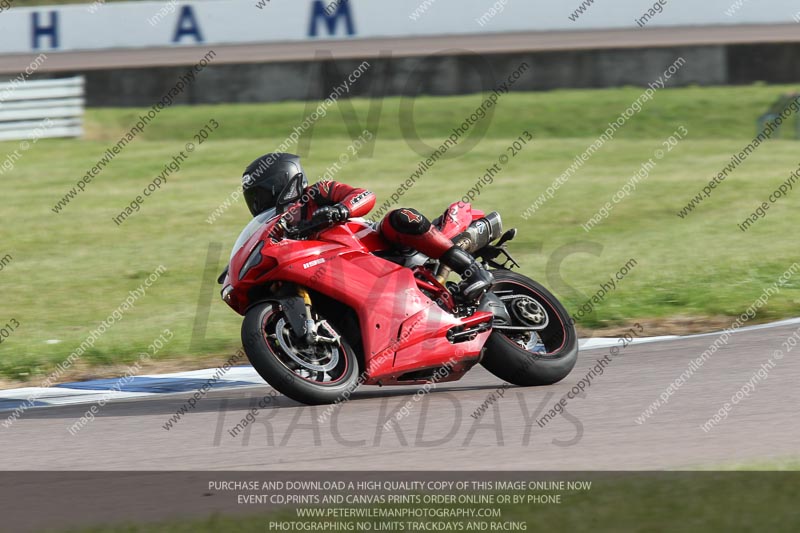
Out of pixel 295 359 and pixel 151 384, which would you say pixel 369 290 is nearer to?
pixel 295 359

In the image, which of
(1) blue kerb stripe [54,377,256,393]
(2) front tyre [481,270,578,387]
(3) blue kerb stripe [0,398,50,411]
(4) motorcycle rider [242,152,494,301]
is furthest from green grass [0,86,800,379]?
(4) motorcycle rider [242,152,494,301]

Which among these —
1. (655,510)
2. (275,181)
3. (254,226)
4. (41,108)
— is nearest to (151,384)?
(254,226)

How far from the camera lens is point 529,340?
26.6ft

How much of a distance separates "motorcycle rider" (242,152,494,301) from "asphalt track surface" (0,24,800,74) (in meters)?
19.2

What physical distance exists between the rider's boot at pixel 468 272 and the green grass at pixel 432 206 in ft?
9.78

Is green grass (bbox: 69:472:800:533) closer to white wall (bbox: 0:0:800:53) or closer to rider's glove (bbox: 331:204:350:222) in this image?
rider's glove (bbox: 331:204:350:222)

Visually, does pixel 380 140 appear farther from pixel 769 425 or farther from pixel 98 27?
pixel 769 425

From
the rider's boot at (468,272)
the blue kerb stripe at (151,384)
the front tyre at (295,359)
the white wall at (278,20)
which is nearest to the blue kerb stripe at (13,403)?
the blue kerb stripe at (151,384)

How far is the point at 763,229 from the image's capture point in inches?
581

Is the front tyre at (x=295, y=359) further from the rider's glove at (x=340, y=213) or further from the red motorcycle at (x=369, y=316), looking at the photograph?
the rider's glove at (x=340, y=213)

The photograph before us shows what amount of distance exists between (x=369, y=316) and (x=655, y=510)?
298 cm

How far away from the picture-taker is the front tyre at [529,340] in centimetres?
784

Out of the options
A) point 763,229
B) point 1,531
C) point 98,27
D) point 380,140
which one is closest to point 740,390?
point 1,531

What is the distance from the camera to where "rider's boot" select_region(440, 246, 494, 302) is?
25.4 feet
